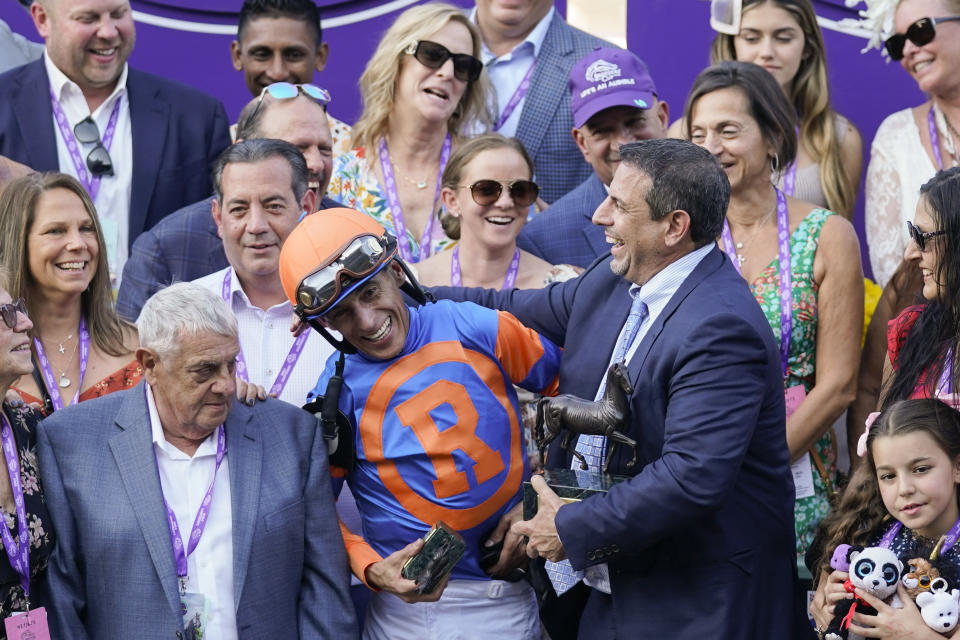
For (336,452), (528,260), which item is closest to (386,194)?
(528,260)

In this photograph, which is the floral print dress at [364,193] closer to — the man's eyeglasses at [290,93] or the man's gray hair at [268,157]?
the man's eyeglasses at [290,93]

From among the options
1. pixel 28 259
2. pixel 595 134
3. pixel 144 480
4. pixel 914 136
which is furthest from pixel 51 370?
pixel 914 136

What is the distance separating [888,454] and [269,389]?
2.12m

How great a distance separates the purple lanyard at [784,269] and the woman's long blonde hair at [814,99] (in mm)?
762

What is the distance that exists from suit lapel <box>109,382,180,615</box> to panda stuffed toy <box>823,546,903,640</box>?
6.40 feet

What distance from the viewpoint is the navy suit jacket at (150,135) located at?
631cm

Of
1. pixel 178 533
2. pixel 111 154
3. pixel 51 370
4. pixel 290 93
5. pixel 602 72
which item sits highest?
pixel 602 72

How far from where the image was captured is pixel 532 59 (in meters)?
6.85

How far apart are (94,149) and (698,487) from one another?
3592 millimetres

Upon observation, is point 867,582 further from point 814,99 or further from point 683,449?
point 814,99

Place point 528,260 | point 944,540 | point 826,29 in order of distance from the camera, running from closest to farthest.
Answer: point 944,540, point 528,260, point 826,29

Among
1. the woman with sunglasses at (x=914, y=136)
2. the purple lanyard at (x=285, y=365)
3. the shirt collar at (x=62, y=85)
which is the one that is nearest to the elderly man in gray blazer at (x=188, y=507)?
the purple lanyard at (x=285, y=365)

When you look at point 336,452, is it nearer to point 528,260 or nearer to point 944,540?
point 528,260

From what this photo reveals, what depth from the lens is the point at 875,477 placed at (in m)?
4.39
